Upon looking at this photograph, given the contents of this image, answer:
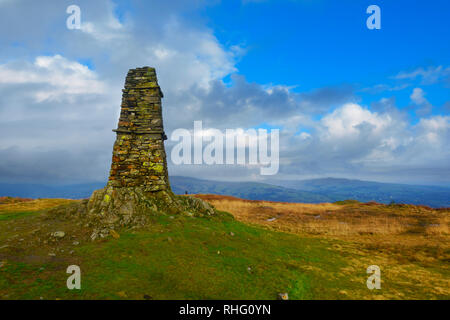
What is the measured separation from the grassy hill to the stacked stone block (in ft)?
12.7

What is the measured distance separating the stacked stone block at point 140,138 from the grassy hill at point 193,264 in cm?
387

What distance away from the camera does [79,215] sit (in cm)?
1395

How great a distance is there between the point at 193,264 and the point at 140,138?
11460 mm

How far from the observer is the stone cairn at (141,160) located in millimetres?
14664

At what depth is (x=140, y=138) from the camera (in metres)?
16.7

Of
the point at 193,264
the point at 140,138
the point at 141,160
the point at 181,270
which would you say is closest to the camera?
the point at 181,270

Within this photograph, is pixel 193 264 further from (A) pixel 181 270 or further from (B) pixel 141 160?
(B) pixel 141 160

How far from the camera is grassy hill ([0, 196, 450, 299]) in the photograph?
6.91 metres

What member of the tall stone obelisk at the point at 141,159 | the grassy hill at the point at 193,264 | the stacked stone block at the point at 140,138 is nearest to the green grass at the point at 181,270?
the grassy hill at the point at 193,264

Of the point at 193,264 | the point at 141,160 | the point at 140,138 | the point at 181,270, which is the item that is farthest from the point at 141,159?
the point at 181,270

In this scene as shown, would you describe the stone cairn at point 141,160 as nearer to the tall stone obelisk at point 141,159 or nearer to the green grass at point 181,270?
the tall stone obelisk at point 141,159

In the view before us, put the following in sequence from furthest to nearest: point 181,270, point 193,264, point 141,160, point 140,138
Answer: point 140,138
point 141,160
point 193,264
point 181,270

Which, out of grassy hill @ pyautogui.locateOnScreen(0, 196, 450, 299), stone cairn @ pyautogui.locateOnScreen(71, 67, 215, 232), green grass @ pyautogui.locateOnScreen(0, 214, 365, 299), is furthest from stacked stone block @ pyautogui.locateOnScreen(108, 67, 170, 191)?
green grass @ pyautogui.locateOnScreen(0, 214, 365, 299)
